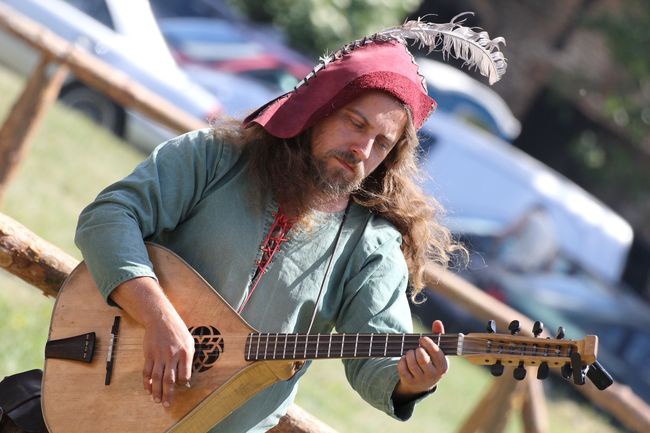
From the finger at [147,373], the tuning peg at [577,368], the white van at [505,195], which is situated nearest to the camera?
the tuning peg at [577,368]

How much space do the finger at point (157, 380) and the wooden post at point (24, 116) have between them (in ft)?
13.0

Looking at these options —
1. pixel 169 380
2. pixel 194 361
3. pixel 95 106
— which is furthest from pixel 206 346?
pixel 95 106

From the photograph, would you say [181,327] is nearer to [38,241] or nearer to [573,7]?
[38,241]

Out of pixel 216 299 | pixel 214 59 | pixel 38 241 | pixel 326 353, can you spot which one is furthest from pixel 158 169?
pixel 214 59

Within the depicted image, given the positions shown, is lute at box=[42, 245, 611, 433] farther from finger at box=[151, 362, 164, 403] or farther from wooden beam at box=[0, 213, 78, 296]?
wooden beam at box=[0, 213, 78, 296]

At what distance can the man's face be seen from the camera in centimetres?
291

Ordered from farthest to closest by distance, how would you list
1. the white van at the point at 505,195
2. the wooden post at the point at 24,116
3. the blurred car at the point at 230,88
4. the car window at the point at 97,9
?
1. the white van at the point at 505,195
2. the blurred car at the point at 230,88
3. the car window at the point at 97,9
4. the wooden post at the point at 24,116

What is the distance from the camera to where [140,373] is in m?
2.88

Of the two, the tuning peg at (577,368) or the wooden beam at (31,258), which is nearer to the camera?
the tuning peg at (577,368)

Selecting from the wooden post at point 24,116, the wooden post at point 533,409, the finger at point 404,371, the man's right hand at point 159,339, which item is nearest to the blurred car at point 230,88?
the wooden post at point 24,116

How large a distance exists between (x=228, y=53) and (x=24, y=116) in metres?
5.91

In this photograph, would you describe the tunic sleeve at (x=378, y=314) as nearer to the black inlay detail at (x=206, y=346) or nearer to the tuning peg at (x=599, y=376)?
the black inlay detail at (x=206, y=346)

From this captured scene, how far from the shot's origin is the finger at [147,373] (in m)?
2.79

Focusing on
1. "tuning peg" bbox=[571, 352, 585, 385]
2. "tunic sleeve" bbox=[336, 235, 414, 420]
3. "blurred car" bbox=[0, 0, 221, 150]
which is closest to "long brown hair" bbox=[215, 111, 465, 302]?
"tunic sleeve" bbox=[336, 235, 414, 420]
